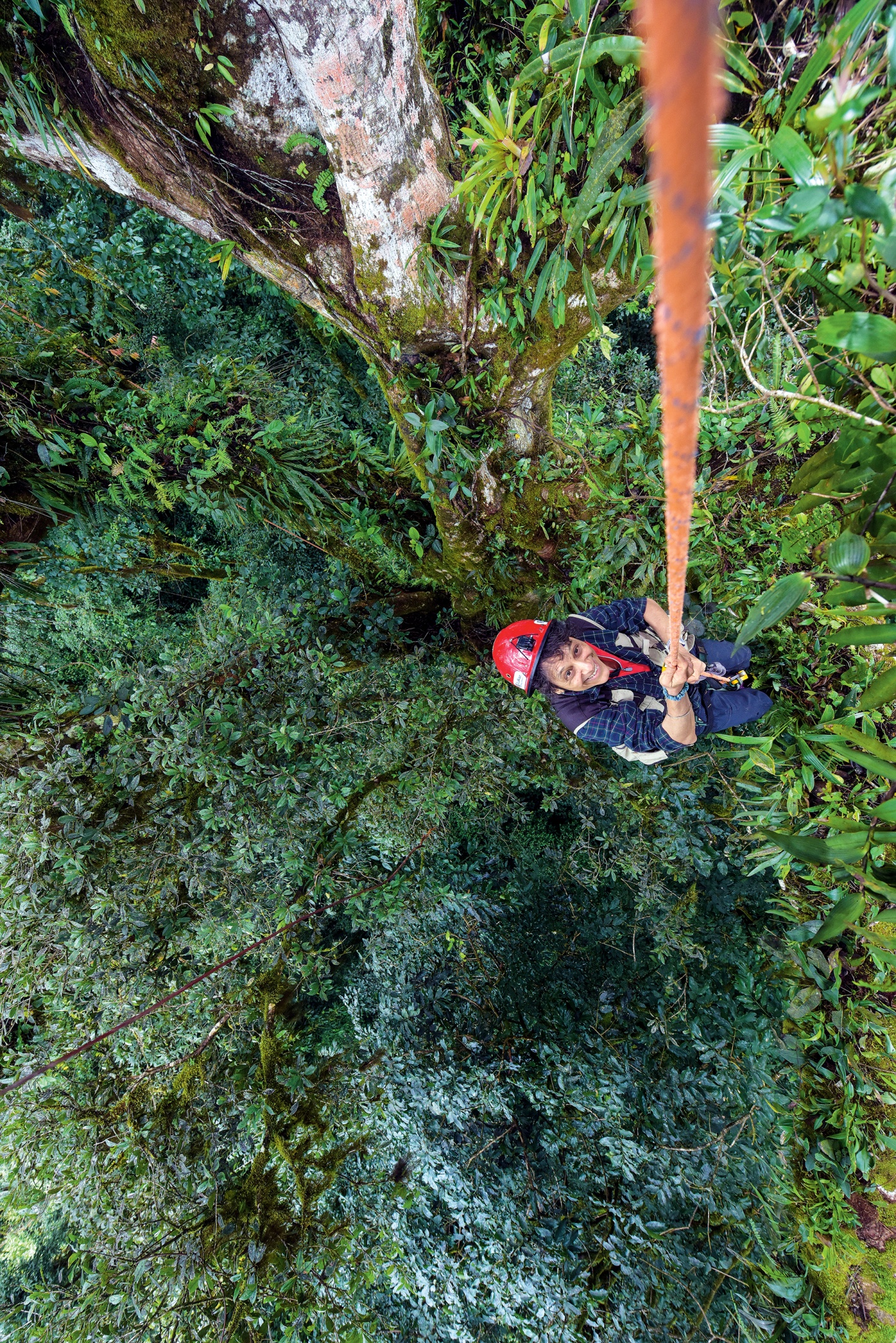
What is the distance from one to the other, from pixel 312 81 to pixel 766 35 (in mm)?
1460

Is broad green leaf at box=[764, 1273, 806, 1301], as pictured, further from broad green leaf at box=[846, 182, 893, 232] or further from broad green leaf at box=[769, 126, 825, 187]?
broad green leaf at box=[769, 126, 825, 187]

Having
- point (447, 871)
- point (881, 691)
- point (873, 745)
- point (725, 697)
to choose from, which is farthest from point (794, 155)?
point (447, 871)

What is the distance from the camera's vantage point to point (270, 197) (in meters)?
2.58

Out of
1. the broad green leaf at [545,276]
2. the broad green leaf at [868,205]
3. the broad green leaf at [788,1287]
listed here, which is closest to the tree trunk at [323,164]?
the broad green leaf at [545,276]

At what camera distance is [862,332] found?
101 cm

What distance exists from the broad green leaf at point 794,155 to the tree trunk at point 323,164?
1.36 metres

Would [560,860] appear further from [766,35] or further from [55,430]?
[55,430]

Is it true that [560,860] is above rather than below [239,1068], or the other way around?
above

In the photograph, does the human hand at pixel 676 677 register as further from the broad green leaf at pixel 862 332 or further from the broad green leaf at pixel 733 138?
the broad green leaf at pixel 733 138

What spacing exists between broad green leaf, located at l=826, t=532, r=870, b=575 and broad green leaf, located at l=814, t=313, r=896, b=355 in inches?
13.9

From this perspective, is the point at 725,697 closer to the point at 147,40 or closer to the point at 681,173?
the point at 681,173

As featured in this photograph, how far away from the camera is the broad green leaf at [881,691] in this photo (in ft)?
4.02

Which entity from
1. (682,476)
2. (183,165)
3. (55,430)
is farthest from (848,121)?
(55,430)

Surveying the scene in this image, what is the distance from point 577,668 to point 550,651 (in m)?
0.14
